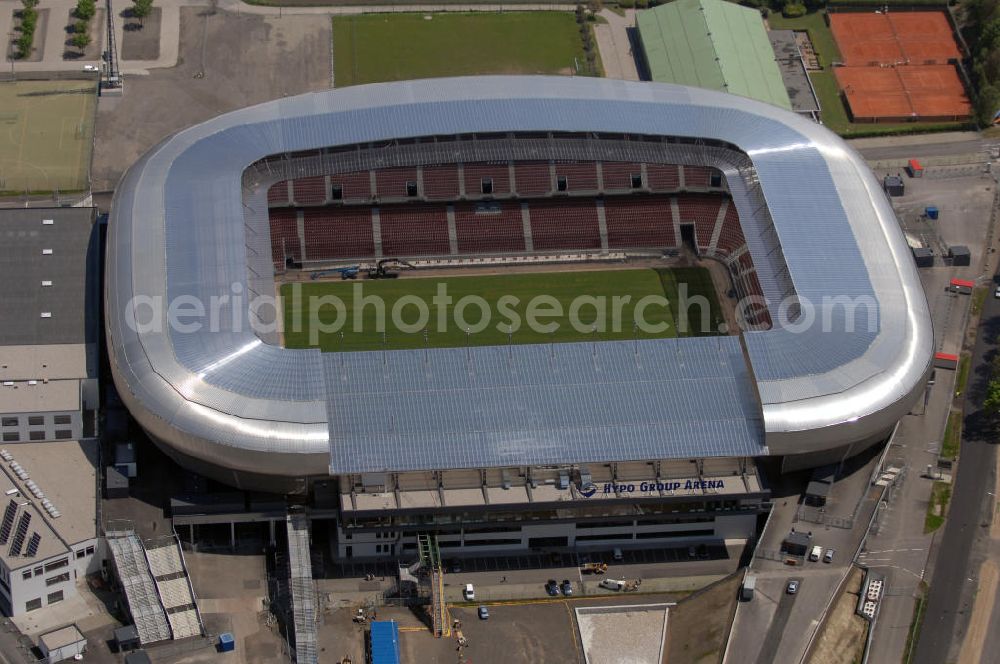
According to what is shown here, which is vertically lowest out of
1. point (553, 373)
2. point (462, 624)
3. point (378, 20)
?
point (462, 624)

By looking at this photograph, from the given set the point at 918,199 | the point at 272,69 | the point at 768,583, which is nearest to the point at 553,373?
the point at 768,583

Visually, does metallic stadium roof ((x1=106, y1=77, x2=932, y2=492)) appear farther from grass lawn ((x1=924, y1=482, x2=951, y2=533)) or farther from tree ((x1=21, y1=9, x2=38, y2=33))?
tree ((x1=21, y1=9, x2=38, y2=33))

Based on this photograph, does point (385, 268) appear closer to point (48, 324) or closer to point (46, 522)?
point (48, 324)

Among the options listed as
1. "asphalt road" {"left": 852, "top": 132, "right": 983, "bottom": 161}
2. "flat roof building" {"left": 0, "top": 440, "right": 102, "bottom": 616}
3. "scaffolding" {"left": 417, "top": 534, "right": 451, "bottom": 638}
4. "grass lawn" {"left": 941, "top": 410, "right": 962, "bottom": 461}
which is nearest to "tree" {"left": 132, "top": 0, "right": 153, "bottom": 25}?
"flat roof building" {"left": 0, "top": 440, "right": 102, "bottom": 616}

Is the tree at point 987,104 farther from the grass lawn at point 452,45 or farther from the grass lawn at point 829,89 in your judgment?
the grass lawn at point 452,45

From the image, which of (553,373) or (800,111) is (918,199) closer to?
(800,111)

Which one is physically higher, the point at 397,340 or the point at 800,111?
the point at 800,111

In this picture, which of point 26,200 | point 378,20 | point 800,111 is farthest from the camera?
point 378,20

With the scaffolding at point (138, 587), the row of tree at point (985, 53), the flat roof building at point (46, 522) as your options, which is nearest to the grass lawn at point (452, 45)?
the row of tree at point (985, 53)
